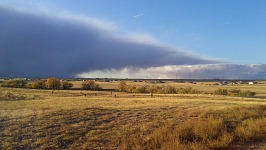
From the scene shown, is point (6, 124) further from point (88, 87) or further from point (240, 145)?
point (88, 87)

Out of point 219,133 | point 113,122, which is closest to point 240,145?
point 219,133

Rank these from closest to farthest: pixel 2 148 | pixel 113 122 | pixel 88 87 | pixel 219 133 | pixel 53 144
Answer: pixel 2 148
pixel 53 144
pixel 219 133
pixel 113 122
pixel 88 87

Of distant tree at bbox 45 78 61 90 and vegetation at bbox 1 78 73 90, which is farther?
distant tree at bbox 45 78 61 90

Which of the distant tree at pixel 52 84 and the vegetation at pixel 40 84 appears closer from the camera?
the vegetation at pixel 40 84

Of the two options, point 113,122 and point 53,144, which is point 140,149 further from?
point 113,122

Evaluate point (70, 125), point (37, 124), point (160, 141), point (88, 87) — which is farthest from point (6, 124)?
point (88, 87)

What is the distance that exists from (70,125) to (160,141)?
6.68m

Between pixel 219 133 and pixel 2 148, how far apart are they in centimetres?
1040

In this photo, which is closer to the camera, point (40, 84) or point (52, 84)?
point (52, 84)

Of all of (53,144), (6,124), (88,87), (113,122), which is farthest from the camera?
(88,87)

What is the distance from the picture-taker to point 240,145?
16.1m

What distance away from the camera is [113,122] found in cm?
2298

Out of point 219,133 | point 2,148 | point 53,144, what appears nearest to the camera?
point 2,148

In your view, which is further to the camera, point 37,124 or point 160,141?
point 37,124
